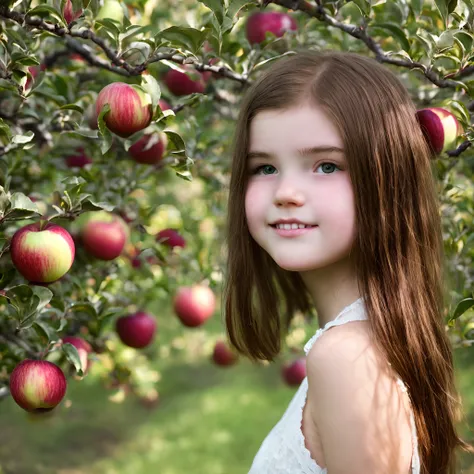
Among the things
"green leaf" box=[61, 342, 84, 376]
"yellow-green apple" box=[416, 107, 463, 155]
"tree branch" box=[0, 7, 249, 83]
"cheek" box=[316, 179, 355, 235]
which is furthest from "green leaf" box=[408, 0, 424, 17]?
"green leaf" box=[61, 342, 84, 376]

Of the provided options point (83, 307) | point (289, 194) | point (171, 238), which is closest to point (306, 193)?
point (289, 194)

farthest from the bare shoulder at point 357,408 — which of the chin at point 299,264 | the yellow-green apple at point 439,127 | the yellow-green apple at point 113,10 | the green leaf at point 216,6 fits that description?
the yellow-green apple at point 113,10

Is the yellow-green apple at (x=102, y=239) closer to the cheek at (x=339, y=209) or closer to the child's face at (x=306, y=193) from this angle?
the child's face at (x=306, y=193)

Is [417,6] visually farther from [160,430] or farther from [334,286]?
[160,430]

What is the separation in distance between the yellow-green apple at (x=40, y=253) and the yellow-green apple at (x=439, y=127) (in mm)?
717

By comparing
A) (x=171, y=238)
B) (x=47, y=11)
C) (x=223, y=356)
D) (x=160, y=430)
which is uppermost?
(x=47, y=11)

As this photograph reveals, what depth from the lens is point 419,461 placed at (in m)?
1.24

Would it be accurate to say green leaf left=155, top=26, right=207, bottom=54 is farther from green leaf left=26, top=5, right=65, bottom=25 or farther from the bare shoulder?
the bare shoulder

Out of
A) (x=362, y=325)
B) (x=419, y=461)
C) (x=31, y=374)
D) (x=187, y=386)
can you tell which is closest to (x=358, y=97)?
(x=362, y=325)

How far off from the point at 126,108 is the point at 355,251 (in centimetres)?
49

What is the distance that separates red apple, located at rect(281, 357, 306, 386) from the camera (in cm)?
241

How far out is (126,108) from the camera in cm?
133

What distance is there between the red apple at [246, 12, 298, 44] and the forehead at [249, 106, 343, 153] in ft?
2.58

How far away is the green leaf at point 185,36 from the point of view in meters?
1.32
